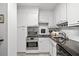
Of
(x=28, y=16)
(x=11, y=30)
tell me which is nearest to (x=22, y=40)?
(x=28, y=16)

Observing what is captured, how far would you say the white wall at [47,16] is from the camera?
18.8 ft

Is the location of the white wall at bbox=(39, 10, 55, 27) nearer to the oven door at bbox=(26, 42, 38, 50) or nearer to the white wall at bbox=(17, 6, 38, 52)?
the white wall at bbox=(17, 6, 38, 52)

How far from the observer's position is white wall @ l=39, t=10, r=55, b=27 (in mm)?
5734

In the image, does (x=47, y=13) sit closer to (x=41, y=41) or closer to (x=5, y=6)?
(x=41, y=41)

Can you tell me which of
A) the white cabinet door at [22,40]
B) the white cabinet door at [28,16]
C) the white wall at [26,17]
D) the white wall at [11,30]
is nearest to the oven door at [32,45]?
the white cabinet door at [22,40]

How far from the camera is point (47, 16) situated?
5766 millimetres

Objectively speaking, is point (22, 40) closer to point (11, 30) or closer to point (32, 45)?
point (32, 45)

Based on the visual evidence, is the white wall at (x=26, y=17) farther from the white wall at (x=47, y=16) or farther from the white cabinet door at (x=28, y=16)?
the white wall at (x=47, y=16)

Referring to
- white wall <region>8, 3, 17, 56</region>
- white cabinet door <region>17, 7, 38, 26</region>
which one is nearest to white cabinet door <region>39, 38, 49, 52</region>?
white cabinet door <region>17, 7, 38, 26</region>

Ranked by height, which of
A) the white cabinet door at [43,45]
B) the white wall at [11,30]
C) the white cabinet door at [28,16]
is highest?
the white cabinet door at [28,16]

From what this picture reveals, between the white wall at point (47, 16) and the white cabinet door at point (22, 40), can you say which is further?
the white wall at point (47, 16)

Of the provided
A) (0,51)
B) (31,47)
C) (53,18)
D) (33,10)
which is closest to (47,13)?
(53,18)

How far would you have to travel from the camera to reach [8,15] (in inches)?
120

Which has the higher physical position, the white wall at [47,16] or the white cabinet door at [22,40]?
the white wall at [47,16]
